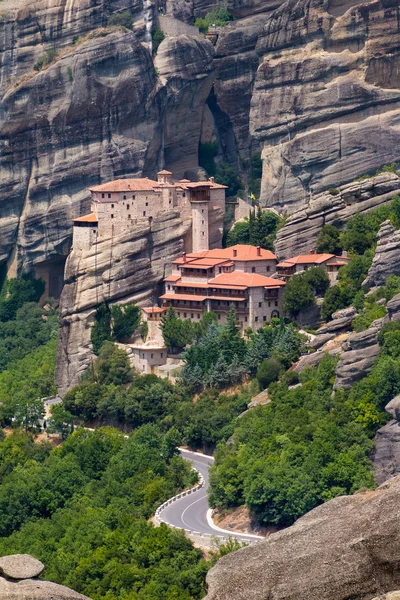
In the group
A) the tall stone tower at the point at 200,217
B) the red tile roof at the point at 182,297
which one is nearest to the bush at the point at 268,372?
the red tile roof at the point at 182,297

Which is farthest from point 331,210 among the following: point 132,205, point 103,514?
point 103,514

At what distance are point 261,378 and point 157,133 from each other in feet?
73.3

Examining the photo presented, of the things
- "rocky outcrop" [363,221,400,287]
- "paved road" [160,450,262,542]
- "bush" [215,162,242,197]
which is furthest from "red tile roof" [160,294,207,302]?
"bush" [215,162,242,197]

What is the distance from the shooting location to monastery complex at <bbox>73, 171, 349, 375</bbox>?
2549 inches

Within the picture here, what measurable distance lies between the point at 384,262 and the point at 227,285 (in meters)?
7.56

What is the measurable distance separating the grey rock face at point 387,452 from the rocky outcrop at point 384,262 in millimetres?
10974

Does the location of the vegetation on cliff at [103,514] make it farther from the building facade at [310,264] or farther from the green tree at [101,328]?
the building facade at [310,264]

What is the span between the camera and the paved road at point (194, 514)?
47906 mm

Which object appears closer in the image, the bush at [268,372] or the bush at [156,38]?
the bush at [268,372]

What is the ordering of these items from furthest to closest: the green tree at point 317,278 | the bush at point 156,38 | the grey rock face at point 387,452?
the bush at point 156,38
the green tree at point 317,278
the grey rock face at point 387,452

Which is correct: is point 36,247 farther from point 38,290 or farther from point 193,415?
point 193,415

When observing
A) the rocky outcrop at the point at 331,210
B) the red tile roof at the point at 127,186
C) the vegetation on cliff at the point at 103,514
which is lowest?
the vegetation on cliff at the point at 103,514

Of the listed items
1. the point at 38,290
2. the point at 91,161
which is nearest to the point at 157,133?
the point at 91,161

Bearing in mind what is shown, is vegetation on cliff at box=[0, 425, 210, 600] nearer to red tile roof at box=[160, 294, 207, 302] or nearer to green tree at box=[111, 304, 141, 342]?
green tree at box=[111, 304, 141, 342]
